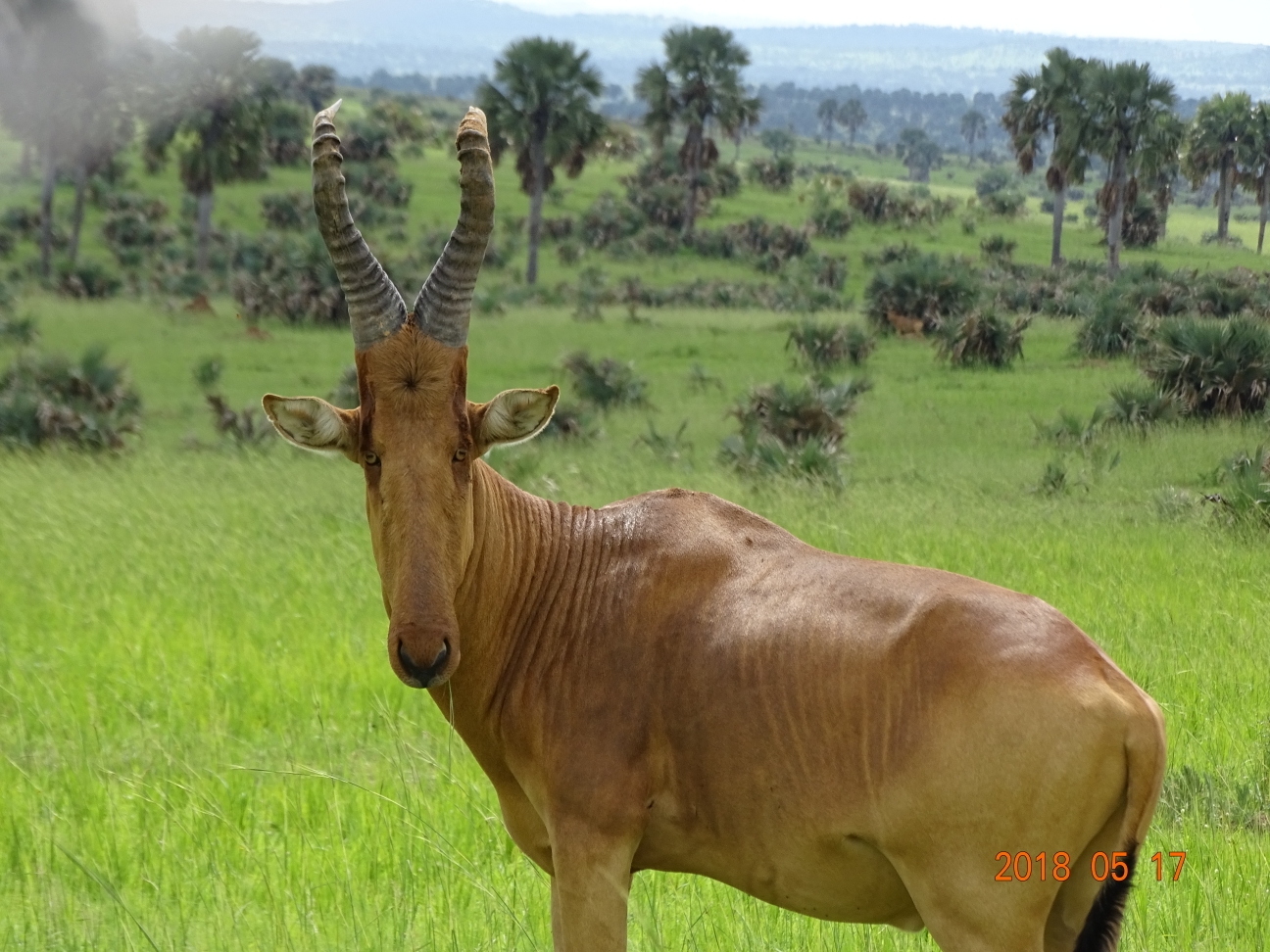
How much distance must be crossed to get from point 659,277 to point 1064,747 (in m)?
45.3

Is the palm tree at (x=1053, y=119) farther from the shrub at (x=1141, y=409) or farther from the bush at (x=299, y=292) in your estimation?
the shrub at (x=1141, y=409)

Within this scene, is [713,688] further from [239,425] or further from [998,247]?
[998,247]

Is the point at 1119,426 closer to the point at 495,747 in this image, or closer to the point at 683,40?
the point at 495,747

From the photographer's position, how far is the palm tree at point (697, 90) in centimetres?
5550

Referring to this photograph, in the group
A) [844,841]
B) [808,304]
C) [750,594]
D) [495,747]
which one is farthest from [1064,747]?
[808,304]

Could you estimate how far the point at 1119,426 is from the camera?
18.5 meters

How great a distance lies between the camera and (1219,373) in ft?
63.5

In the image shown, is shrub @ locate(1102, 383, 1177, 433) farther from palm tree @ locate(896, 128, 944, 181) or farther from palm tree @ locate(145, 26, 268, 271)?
palm tree @ locate(896, 128, 944, 181)

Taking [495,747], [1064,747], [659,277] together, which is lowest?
[659,277]

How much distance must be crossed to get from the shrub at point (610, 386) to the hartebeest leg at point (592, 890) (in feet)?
61.2

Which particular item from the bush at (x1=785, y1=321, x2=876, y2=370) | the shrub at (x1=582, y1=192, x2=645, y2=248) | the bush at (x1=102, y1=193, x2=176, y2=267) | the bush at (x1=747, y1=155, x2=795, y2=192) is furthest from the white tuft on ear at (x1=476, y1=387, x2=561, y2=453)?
the bush at (x1=747, y1=155, x2=795, y2=192)

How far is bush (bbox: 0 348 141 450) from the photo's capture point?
17.4m

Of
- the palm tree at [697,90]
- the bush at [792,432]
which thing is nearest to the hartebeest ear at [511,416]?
the bush at [792,432]

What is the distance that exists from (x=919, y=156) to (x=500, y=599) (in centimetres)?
11868
